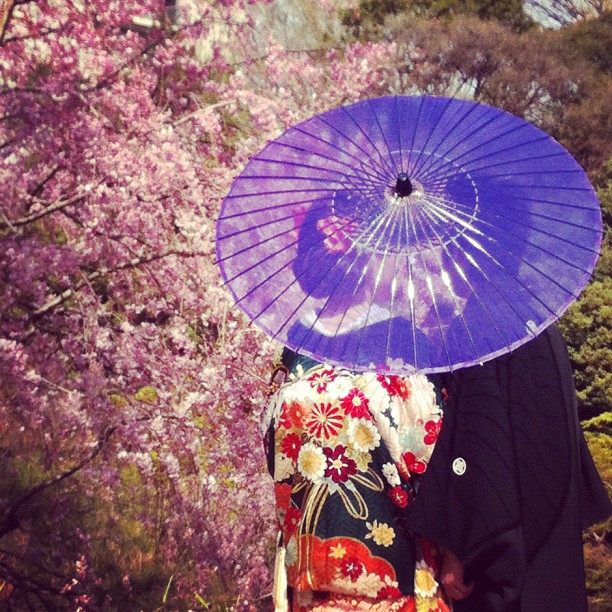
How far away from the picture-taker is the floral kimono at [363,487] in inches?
49.5

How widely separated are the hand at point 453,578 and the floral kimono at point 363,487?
17mm

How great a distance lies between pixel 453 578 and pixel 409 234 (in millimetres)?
618

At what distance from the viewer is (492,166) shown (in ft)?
4.30

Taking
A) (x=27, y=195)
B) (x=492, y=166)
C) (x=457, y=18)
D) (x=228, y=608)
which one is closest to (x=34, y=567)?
(x=228, y=608)

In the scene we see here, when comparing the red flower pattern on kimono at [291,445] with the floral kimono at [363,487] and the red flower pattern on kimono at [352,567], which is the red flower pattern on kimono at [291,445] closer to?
the floral kimono at [363,487]

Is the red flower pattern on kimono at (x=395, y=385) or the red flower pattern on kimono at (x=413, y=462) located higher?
the red flower pattern on kimono at (x=395, y=385)

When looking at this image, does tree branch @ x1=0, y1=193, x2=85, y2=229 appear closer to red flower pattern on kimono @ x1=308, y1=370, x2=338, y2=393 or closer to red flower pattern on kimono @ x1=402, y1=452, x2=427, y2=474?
red flower pattern on kimono @ x1=308, y1=370, x2=338, y2=393

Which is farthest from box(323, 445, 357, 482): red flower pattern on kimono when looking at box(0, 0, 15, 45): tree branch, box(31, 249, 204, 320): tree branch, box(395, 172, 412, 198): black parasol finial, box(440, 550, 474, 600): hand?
box(0, 0, 15, 45): tree branch

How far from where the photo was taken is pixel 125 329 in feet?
11.5

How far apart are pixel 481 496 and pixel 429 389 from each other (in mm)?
207

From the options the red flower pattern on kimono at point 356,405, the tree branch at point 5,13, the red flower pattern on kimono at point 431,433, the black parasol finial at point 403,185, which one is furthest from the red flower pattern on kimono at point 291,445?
the tree branch at point 5,13

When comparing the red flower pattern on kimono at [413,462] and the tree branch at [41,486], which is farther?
the tree branch at [41,486]

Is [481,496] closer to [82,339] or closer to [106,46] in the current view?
[82,339]

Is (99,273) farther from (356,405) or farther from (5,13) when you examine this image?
(356,405)
